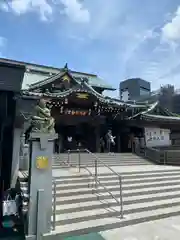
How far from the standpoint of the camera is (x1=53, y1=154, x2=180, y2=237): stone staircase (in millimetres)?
5975

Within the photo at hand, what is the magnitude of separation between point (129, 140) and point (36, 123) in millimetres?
14663

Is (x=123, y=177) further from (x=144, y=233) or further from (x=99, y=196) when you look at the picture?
(x=144, y=233)

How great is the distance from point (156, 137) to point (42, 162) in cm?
1596

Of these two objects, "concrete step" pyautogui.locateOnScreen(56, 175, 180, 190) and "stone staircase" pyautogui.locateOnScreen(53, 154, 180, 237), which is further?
"concrete step" pyautogui.locateOnScreen(56, 175, 180, 190)

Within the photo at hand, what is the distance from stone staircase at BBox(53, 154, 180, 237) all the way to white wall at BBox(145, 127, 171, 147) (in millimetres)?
9627

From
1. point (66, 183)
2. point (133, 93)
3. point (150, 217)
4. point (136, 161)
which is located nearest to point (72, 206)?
point (66, 183)

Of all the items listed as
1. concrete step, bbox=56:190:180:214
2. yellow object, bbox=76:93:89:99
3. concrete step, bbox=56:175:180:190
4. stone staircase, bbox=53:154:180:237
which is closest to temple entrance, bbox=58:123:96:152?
yellow object, bbox=76:93:89:99

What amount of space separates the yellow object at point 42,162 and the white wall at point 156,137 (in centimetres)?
1482

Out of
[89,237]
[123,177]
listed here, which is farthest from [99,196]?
[123,177]

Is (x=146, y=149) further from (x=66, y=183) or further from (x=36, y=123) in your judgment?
(x=36, y=123)

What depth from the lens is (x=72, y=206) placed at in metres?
6.63

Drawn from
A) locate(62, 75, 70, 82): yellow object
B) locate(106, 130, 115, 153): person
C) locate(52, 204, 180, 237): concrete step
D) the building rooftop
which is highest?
the building rooftop

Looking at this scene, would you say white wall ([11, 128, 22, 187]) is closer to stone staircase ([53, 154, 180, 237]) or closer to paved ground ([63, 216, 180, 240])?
stone staircase ([53, 154, 180, 237])

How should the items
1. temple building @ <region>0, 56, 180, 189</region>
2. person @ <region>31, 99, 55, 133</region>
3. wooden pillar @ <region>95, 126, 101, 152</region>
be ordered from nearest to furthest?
person @ <region>31, 99, 55, 133</region> < temple building @ <region>0, 56, 180, 189</region> < wooden pillar @ <region>95, 126, 101, 152</region>
